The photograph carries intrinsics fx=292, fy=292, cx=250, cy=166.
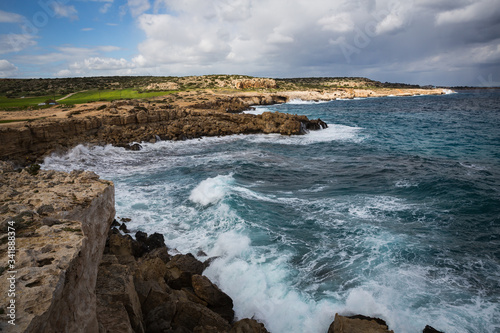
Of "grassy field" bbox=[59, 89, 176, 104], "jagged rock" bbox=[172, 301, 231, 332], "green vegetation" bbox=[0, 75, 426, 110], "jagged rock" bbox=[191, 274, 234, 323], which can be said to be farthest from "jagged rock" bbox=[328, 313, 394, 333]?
"grassy field" bbox=[59, 89, 176, 104]

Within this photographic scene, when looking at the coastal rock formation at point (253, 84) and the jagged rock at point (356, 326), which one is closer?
the jagged rock at point (356, 326)

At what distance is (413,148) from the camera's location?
28844 millimetres

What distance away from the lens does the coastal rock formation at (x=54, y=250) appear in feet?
11.2

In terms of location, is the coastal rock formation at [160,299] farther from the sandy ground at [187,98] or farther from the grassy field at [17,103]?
the grassy field at [17,103]

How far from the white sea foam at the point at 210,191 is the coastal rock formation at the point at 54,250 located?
26.4ft

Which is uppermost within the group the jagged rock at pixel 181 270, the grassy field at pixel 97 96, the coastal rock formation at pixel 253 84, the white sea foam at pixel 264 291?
the coastal rock formation at pixel 253 84

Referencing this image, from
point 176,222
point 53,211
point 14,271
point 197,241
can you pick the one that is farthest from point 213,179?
point 14,271

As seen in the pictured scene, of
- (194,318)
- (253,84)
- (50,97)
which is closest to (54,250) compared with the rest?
(194,318)

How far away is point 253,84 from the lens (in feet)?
345

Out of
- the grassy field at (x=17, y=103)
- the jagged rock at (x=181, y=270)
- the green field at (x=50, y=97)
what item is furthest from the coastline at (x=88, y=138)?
the green field at (x=50, y=97)

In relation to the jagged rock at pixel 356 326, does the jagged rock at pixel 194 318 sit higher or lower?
lower

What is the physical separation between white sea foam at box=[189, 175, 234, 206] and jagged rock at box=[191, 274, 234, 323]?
24.6 ft

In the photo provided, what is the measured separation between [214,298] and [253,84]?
4043 inches

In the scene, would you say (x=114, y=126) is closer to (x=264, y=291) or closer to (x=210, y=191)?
(x=210, y=191)
